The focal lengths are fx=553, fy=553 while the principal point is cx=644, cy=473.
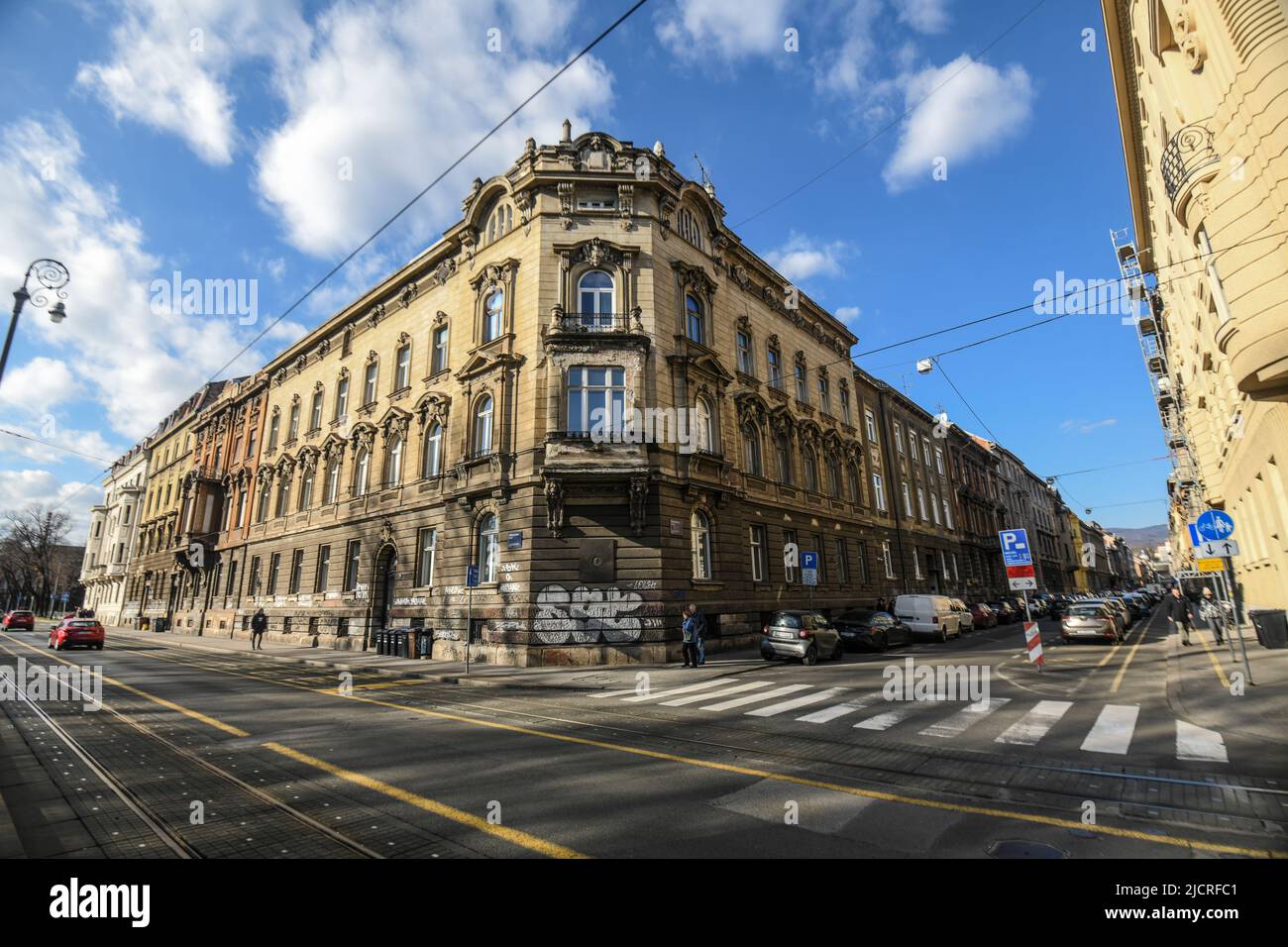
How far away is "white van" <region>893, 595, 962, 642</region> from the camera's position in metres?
23.7

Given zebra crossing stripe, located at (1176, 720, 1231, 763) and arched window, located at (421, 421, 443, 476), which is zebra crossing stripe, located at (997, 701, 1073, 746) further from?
arched window, located at (421, 421, 443, 476)

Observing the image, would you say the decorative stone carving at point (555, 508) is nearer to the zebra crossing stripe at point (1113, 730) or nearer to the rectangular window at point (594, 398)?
the rectangular window at point (594, 398)

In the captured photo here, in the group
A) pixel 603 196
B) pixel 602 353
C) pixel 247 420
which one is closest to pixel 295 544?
pixel 247 420

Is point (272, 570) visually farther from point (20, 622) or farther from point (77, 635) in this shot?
point (20, 622)

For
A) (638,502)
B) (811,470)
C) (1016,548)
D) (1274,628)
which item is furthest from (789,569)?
(1274,628)

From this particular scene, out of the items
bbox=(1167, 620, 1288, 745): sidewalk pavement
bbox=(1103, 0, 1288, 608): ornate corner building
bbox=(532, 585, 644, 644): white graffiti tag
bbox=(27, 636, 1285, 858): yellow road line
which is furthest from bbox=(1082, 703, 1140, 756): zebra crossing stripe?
bbox=(532, 585, 644, 644): white graffiti tag

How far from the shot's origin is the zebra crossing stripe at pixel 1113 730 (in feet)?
23.0

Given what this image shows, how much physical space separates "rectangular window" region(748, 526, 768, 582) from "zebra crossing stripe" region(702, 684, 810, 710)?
10.7 m

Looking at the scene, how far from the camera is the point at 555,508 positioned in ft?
59.3

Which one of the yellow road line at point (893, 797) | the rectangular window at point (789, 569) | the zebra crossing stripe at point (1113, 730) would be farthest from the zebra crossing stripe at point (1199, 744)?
the rectangular window at point (789, 569)

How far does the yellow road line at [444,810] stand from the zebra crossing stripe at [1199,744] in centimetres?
741

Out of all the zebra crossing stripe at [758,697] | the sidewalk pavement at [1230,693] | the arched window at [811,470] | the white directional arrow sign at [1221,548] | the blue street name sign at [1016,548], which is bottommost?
the zebra crossing stripe at [758,697]

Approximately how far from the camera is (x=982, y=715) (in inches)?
354
